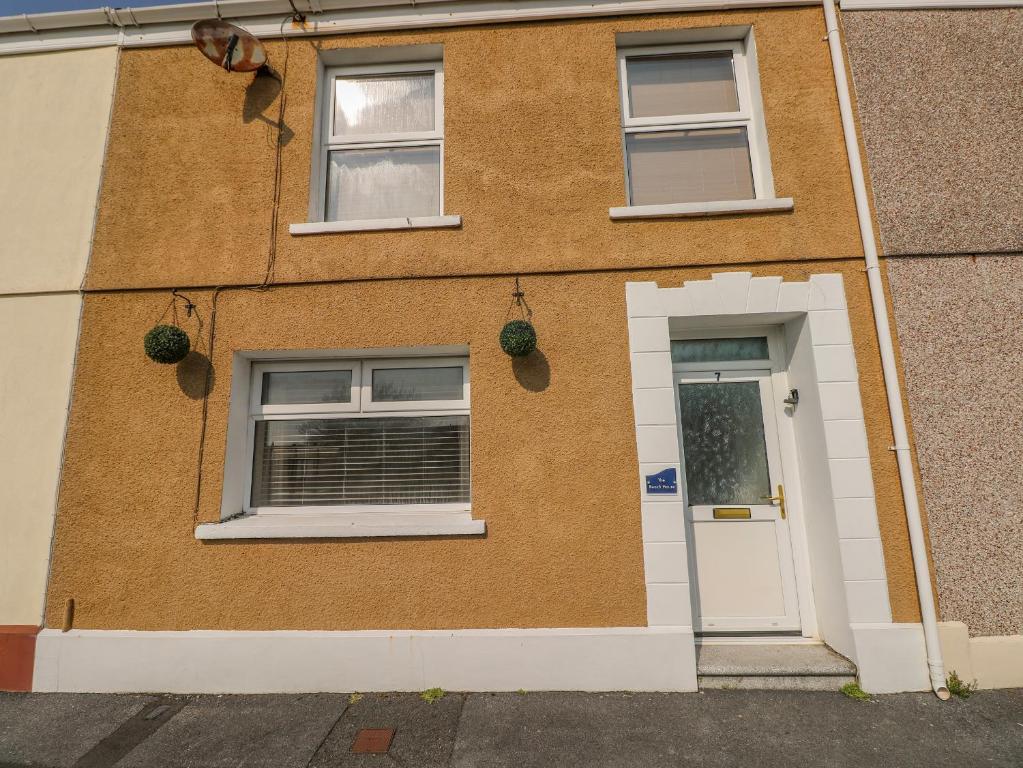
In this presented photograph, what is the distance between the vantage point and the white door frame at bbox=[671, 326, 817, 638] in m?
3.56

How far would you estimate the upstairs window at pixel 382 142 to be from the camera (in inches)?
162

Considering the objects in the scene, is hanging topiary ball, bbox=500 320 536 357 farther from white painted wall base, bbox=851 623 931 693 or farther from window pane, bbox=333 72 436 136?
white painted wall base, bbox=851 623 931 693

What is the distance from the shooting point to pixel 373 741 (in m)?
2.73

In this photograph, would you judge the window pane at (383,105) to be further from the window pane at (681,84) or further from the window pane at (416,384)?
the window pane at (416,384)

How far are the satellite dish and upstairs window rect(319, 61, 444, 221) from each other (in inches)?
22.7

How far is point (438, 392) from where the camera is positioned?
12.4 feet

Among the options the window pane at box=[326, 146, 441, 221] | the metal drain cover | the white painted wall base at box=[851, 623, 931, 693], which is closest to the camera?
the metal drain cover

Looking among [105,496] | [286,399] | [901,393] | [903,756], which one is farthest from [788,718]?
[105,496]

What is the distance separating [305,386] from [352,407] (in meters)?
0.45

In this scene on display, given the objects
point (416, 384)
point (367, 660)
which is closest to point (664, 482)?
point (416, 384)

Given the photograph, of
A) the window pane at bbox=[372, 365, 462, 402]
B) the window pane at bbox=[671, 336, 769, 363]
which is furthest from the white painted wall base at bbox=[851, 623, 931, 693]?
the window pane at bbox=[372, 365, 462, 402]

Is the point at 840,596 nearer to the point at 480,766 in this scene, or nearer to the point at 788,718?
the point at 788,718

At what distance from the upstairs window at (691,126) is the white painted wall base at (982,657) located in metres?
3.36

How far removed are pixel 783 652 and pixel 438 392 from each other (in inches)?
122
